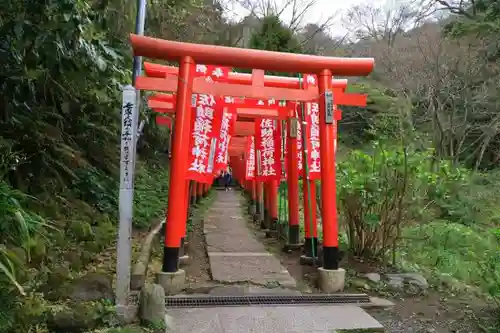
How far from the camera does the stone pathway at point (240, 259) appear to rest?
6500mm

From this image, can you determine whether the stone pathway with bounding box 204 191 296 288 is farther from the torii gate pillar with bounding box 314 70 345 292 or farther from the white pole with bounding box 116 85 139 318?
the white pole with bounding box 116 85 139 318

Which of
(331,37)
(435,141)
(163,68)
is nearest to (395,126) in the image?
(163,68)

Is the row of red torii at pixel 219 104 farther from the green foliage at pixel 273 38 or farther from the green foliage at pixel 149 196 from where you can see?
the green foliage at pixel 273 38

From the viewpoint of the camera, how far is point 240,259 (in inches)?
311

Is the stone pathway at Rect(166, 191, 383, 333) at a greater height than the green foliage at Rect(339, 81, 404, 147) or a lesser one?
lesser

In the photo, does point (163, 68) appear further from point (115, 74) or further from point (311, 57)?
point (311, 57)

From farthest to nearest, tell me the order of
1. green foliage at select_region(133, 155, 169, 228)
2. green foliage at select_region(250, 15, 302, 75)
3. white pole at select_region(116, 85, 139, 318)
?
1. green foliage at select_region(250, 15, 302, 75)
2. green foliage at select_region(133, 155, 169, 228)
3. white pole at select_region(116, 85, 139, 318)

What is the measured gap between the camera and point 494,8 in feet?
50.5

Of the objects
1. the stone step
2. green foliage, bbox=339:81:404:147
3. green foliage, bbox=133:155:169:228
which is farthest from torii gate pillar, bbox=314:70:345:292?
green foliage, bbox=339:81:404:147

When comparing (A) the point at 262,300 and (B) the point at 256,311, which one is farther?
(A) the point at 262,300

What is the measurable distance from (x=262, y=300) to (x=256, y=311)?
15.1 inches

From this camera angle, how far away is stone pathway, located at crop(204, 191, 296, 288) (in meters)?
6.50


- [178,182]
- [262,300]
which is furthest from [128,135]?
[262,300]

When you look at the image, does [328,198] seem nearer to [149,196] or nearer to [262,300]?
[262,300]
